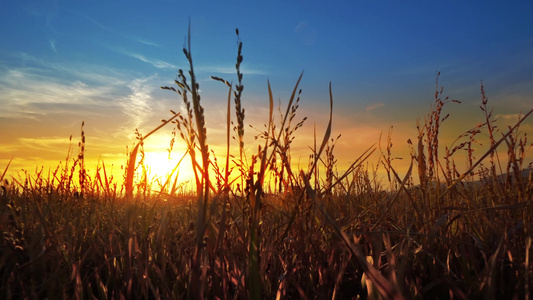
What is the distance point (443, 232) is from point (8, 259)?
7.77 ft

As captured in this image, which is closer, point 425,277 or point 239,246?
point 425,277

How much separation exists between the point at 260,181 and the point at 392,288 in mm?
526

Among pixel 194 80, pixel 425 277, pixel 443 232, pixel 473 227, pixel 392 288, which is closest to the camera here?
pixel 392 288

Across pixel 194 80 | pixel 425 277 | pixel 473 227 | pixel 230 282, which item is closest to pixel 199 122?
pixel 194 80

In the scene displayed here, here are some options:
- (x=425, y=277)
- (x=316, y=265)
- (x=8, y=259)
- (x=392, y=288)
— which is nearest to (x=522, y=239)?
(x=425, y=277)

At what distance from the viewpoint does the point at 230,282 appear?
161 centimetres

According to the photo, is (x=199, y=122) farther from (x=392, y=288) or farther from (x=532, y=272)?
(x=532, y=272)

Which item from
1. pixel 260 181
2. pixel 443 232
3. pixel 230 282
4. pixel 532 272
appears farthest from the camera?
pixel 443 232

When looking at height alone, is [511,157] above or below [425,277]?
above

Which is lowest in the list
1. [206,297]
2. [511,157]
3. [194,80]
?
[206,297]

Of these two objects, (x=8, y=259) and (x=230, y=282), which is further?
(x=8, y=259)

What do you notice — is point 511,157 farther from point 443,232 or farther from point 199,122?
point 199,122

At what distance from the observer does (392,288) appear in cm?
93

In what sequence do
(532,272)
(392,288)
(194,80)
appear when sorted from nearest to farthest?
(392,288), (194,80), (532,272)
